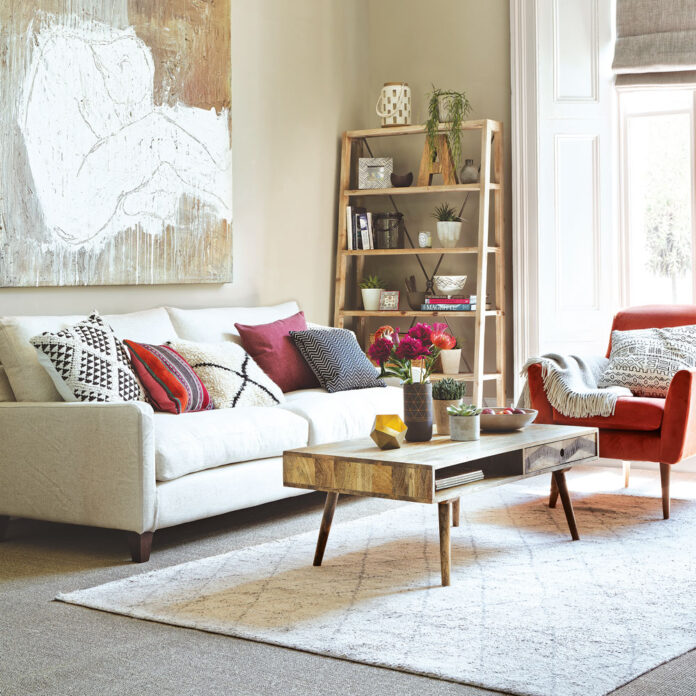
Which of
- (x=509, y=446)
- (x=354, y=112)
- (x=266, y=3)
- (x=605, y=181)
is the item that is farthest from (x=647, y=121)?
(x=509, y=446)

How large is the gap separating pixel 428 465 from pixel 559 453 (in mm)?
826

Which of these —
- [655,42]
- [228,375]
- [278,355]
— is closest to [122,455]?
[228,375]

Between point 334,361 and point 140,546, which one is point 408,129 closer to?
point 334,361

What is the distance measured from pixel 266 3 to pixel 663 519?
3.52 metres

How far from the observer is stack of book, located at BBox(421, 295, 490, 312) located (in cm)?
581

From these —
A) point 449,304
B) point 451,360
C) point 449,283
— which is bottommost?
point 451,360

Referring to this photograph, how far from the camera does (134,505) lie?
3.51 m

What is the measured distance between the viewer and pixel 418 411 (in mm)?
3520

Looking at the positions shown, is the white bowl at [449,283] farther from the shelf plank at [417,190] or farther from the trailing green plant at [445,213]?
the shelf plank at [417,190]

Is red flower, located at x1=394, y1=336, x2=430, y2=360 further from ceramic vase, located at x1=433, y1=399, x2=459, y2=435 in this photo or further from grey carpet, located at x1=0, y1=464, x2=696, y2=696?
grey carpet, located at x1=0, y1=464, x2=696, y2=696

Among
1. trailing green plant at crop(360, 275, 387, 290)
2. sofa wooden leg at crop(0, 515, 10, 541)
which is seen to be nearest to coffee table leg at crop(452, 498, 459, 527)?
sofa wooden leg at crop(0, 515, 10, 541)

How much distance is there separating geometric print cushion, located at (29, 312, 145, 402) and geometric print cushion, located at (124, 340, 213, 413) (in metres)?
0.10

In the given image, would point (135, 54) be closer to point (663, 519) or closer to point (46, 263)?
point (46, 263)

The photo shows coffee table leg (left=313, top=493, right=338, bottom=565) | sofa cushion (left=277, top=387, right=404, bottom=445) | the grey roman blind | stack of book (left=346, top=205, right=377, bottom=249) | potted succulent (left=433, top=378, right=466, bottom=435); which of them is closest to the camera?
coffee table leg (left=313, top=493, right=338, bottom=565)
